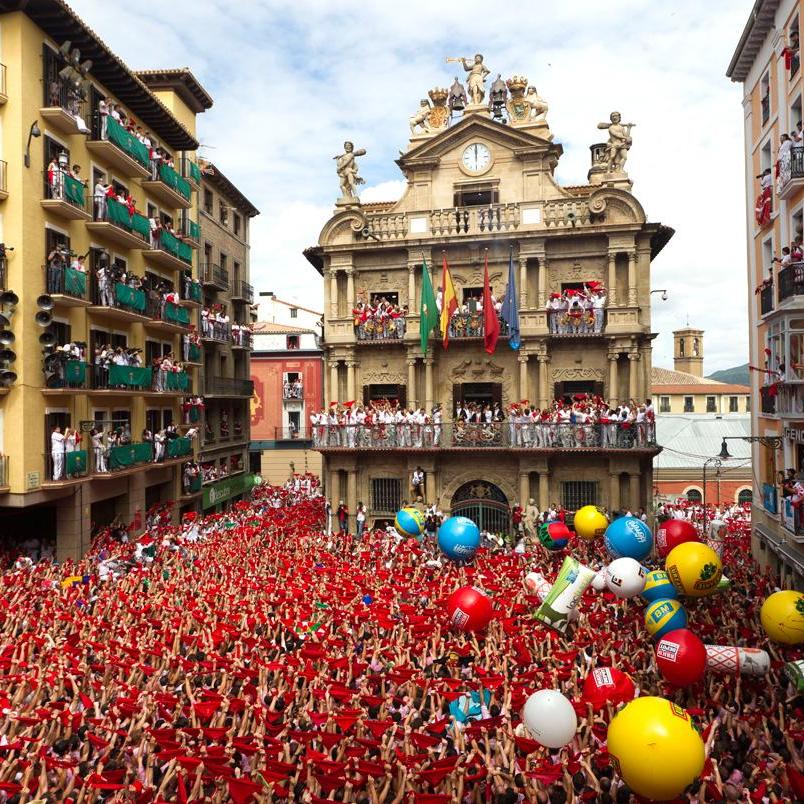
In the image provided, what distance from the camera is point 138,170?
25188 millimetres

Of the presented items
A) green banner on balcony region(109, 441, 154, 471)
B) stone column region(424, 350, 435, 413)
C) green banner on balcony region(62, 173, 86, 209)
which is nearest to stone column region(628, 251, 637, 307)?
stone column region(424, 350, 435, 413)

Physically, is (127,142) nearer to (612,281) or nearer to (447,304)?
(447,304)

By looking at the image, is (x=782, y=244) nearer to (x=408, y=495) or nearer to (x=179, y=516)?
Answer: (x=408, y=495)

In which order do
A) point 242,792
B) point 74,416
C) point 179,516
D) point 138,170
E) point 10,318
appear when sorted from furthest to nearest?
point 179,516, point 138,170, point 74,416, point 10,318, point 242,792

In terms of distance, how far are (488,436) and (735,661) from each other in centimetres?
1576

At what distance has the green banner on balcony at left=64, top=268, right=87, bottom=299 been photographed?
20672 millimetres

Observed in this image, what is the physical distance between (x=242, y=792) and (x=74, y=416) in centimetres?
1740

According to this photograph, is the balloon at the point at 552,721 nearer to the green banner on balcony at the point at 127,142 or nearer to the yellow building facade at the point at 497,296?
the yellow building facade at the point at 497,296

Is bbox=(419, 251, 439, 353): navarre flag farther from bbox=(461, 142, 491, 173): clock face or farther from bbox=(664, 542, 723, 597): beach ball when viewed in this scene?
bbox=(664, 542, 723, 597): beach ball

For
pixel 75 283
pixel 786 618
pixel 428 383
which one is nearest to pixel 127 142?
pixel 75 283

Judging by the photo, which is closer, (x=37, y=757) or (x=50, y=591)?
(x=37, y=757)

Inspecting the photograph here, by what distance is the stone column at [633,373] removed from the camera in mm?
25922

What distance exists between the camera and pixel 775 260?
63.4 ft

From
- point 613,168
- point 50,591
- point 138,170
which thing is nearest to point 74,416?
point 50,591
